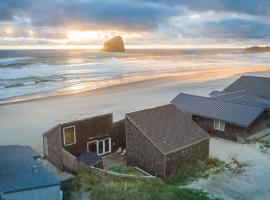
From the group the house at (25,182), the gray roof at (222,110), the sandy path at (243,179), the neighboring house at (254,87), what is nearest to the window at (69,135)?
the house at (25,182)

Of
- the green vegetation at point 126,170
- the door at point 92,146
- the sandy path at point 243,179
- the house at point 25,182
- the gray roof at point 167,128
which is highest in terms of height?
the gray roof at point 167,128

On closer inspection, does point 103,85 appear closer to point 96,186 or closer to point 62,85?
point 62,85

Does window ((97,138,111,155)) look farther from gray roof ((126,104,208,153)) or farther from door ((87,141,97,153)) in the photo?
gray roof ((126,104,208,153))

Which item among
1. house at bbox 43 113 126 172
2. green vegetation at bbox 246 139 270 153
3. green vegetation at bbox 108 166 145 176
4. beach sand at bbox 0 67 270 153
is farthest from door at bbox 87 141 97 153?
green vegetation at bbox 246 139 270 153

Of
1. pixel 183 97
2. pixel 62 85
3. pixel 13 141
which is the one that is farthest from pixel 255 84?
pixel 62 85

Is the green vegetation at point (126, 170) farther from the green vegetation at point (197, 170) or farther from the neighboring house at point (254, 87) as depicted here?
the neighboring house at point (254, 87)

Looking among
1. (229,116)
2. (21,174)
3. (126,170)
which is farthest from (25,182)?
(229,116)
